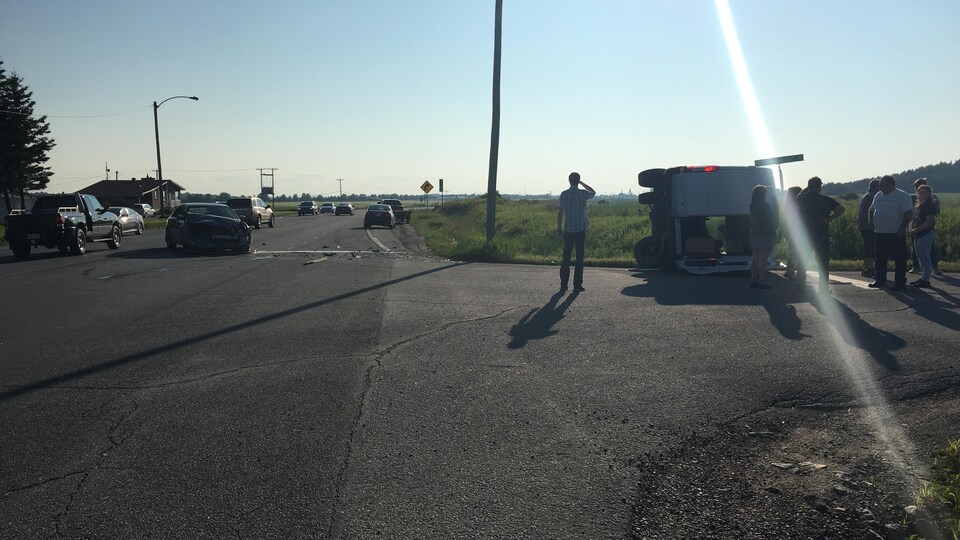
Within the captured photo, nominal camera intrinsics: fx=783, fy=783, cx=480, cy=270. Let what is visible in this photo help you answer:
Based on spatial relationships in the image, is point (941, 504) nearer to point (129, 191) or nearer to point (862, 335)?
point (862, 335)

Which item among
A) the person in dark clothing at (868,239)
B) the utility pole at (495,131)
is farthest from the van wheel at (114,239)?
the person in dark clothing at (868,239)

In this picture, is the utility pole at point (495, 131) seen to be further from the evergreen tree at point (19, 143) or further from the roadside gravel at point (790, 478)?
the evergreen tree at point (19, 143)

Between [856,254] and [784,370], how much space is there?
15394 millimetres

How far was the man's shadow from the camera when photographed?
8422mm

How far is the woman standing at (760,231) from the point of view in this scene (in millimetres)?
12109

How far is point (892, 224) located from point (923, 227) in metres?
0.76

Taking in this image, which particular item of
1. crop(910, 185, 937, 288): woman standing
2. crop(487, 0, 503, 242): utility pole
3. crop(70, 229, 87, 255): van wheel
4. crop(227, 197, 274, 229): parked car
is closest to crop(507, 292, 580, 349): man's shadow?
crop(910, 185, 937, 288): woman standing

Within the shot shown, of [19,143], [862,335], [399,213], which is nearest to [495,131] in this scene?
[862,335]

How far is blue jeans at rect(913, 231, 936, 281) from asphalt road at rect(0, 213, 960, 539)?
62cm

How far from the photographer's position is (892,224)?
11891 millimetres

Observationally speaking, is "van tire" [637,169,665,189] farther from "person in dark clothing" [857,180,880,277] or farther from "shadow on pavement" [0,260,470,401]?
"shadow on pavement" [0,260,470,401]

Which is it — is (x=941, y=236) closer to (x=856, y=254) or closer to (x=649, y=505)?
(x=856, y=254)

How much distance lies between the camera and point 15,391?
643 centimetres

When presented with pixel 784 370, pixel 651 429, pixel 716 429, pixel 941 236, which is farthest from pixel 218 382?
pixel 941 236
